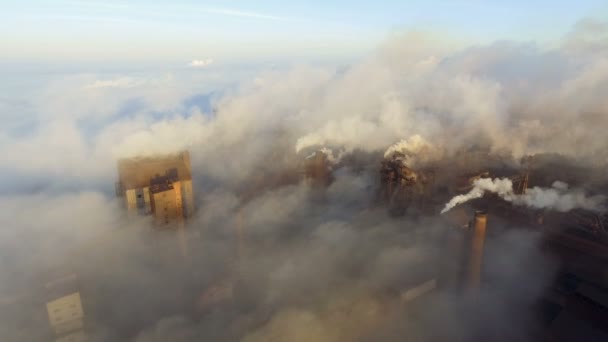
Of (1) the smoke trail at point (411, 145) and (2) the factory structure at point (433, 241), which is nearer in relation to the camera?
(2) the factory structure at point (433, 241)

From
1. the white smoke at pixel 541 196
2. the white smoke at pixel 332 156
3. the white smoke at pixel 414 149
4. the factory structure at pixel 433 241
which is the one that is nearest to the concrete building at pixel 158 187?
the factory structure at pixel 433 241

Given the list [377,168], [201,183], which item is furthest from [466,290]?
[201,183]

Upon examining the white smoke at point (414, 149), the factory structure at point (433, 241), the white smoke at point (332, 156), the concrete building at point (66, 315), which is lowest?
the concrete building at point (66, 315)

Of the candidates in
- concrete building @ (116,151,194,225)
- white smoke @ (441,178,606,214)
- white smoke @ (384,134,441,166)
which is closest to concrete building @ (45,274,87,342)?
concrete building @ (116,151,194,225)

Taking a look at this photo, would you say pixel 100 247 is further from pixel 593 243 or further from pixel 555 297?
pixel 593 243

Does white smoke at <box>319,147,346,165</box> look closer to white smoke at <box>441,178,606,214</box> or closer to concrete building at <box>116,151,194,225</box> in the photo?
white smoke at <box>441,178,606,214</box>

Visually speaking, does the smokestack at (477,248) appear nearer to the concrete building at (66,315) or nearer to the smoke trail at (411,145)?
the smoke trail at (411,145)

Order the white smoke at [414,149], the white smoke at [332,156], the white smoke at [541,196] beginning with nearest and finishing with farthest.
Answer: the white smoke at [541,196] < the white smoke at [414,149] < the white smoke at [332,156]
